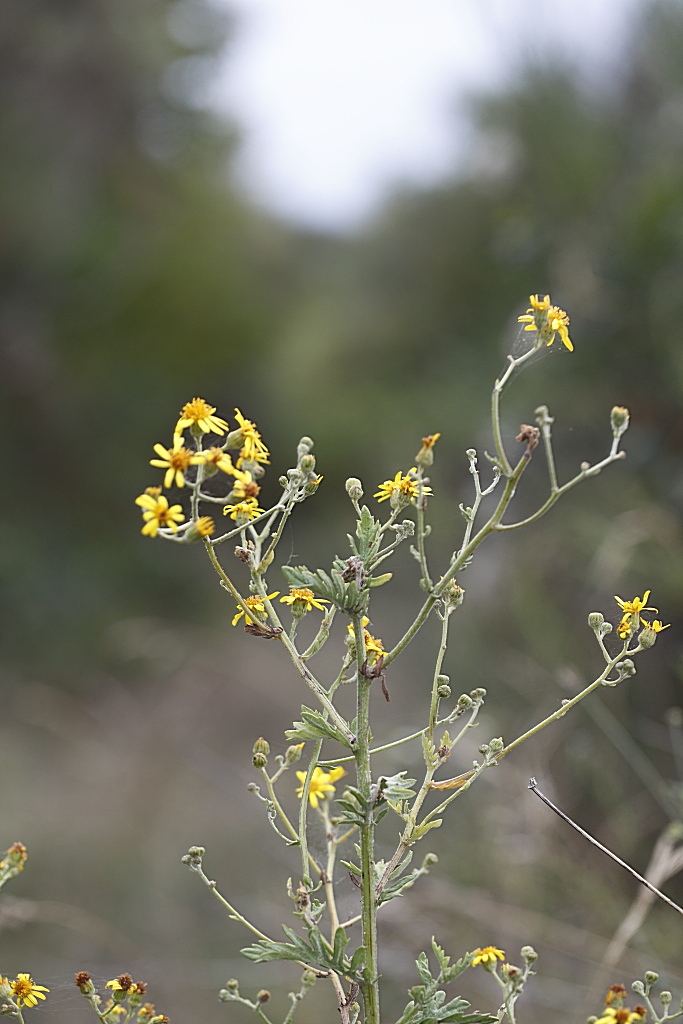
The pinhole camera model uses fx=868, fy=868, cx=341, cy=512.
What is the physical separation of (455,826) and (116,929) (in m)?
0.77

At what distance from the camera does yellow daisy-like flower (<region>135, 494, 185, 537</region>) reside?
1.49 feet

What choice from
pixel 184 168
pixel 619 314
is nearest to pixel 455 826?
pixel 619 314

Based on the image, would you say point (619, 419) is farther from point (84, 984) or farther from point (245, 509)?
point (84, 984)

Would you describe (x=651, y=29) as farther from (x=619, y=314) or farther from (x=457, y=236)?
(x=457, y=236)

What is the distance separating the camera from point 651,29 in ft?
7.01

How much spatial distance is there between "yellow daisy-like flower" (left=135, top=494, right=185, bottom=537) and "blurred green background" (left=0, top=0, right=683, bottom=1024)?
9.8 inches

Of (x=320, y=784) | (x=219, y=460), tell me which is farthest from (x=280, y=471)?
(x=219, y=460)

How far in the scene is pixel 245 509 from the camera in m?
0.50

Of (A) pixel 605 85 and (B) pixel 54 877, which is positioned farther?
(A) pixel 605 85

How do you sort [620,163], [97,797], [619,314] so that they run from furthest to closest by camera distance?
[97,797] < [620,163] < [619,314]

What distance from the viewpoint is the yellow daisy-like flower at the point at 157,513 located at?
0.45 m

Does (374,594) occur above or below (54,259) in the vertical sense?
below

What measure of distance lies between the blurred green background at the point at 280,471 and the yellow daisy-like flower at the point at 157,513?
0.82 ft

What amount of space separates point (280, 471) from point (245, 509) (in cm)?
269
